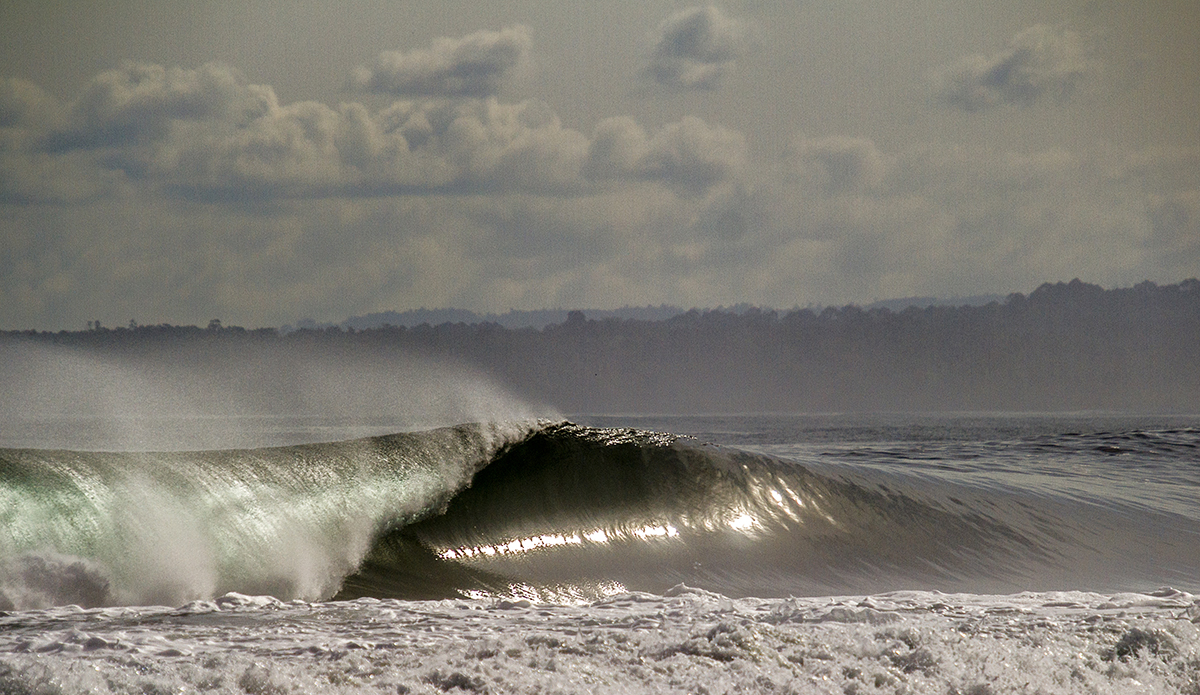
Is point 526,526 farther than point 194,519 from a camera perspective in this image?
Yes

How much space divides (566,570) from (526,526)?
0.80 metres

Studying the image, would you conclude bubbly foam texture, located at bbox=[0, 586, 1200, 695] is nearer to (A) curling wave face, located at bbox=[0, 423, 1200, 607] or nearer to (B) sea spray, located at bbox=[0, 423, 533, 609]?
(B) sea spray, located at bbox=[0, 423, 533, 609]

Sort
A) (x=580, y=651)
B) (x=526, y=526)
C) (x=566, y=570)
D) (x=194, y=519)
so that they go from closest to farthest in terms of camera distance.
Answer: (x=580, y=651) < (x=194, y=519) < (x=566, y=570) < (x=526, y=526)

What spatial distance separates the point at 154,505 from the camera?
6.72 metres

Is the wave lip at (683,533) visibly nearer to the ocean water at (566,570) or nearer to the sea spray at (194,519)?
the ocean water at (566,570)

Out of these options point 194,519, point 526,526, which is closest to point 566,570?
point 526,526

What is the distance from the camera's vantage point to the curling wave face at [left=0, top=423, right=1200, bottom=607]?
20.6ft

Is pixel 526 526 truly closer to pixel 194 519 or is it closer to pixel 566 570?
pixel 566 570

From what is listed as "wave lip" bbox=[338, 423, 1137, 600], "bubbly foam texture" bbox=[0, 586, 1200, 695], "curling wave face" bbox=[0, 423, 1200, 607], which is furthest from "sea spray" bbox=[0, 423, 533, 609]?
"bubbly foam texture" bbox=[0, 586, 1200, 695]

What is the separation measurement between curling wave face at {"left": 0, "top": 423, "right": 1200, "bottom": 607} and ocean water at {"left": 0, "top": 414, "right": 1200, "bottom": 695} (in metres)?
0.03

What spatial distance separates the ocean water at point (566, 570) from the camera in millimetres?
4016

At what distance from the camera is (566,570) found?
770 cm

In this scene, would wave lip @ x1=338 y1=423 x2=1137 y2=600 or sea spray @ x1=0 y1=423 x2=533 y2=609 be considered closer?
sea spray @ x1=0 y1=423 x2=533 y2=609

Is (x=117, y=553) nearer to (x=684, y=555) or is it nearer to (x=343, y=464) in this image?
(x=343, y=464)
